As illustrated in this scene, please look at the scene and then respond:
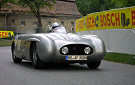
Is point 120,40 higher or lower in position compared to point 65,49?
lower

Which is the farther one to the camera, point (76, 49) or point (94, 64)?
point (94, 64)

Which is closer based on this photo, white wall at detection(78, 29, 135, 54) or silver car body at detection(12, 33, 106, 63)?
silver car body at detection(12, 33, 106, 63)

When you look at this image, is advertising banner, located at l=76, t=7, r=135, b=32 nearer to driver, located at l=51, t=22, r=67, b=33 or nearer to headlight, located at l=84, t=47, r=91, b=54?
driver, located at l=51, t=22, r=67, b=33

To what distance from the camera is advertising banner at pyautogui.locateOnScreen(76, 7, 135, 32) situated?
15.0m

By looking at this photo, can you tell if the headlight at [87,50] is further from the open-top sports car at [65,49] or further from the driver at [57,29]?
the driver at [57,29]

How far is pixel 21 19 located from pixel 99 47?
49988 millimetres

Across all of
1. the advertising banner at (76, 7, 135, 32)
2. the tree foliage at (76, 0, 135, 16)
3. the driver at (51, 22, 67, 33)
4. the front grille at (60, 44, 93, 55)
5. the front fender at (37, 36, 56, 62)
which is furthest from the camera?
the tree foliage at (76, 0, 135, 16)

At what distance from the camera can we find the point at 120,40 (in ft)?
51.3

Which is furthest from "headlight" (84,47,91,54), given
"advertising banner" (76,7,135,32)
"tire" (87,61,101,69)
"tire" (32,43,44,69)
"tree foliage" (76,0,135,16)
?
"tree foliage" (76,0,135,16)

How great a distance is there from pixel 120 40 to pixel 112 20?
1.39 meters

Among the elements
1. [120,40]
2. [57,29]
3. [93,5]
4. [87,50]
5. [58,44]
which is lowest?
[93,5]

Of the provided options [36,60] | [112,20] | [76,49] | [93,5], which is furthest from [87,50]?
[93,5]

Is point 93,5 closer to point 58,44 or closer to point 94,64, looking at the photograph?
point 94,64

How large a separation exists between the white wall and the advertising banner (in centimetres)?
22
